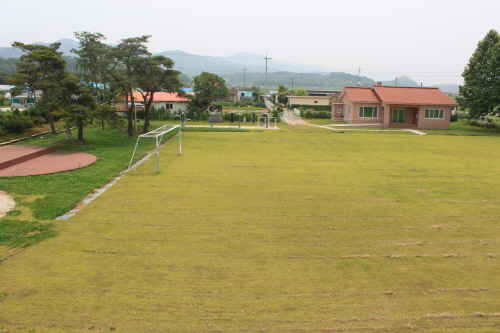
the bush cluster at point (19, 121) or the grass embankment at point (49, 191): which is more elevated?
the bush cluster at point (19, 121)

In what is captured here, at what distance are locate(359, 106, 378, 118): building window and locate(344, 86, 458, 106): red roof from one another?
0.76m

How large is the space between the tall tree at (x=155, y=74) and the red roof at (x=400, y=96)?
20158mm

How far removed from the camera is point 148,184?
13375 mm

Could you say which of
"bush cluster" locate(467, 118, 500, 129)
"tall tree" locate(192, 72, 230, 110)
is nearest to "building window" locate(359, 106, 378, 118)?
"bush cluster" locate(467, 118, 500, 129)

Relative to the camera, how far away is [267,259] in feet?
25.0

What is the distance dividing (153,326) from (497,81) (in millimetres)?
37999

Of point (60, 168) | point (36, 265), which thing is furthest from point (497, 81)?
point (36, 265)

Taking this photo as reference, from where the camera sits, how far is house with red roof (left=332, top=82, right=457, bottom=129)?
123 ft

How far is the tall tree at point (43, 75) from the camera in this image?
1956cm

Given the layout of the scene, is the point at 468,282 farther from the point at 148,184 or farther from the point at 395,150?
the point at 395,150

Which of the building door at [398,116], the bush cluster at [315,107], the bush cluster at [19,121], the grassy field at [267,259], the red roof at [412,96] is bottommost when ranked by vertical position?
the grassy field at [267,259]

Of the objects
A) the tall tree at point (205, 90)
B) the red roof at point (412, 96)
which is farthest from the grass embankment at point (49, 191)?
the red roof at point (412, 96)

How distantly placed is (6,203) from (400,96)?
37112mm

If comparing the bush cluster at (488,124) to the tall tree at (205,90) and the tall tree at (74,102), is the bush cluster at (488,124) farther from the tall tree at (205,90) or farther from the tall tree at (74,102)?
the tall tree at (74,102)
